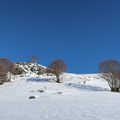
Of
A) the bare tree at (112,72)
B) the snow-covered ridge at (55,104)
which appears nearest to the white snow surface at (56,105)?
the snow-covered ridge at (55,104)

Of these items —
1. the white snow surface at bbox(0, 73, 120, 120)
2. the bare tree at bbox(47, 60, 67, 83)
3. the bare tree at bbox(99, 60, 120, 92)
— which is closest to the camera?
the white snow surface at bbox(0, 73, 120, 120)

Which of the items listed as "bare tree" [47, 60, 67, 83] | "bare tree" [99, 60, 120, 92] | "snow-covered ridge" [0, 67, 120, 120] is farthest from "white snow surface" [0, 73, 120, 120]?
"bare tree" [99, 60, 120, 92]

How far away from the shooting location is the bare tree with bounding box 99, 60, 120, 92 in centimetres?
4156

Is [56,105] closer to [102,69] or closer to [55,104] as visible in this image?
[55,104]

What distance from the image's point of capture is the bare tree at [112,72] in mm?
41562

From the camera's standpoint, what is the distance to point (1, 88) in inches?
1577

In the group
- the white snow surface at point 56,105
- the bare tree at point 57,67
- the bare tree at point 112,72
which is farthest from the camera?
the bare tree at point 57,67

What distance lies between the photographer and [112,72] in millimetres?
42781

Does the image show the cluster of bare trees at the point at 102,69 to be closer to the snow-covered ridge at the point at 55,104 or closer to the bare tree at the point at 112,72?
the bare tree at the point at 112,72

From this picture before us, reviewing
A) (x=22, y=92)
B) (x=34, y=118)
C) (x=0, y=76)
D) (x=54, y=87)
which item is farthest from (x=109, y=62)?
(x=34, y=118)

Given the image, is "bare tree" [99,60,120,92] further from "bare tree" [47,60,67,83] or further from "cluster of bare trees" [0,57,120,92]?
"bare tree" [47,60,67,83]

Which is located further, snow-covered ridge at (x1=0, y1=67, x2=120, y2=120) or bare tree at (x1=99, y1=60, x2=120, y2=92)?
bare tree at (x1=99, y1=60, x2=120, y2=92)

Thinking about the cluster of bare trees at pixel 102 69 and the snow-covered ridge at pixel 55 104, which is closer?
the snow-covered ridge at pixel 55 104

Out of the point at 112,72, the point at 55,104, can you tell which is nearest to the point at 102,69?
the point at 112,72
